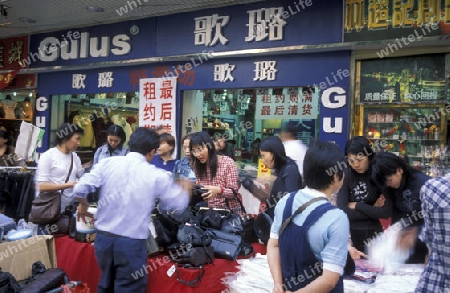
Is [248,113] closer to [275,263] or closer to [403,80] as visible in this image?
[403,80]

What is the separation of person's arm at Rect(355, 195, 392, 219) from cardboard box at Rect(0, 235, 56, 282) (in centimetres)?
275

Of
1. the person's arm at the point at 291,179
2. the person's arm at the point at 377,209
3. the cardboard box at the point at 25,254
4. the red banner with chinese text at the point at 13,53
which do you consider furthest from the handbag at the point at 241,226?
the red banner with chinese text at the point at 13,53

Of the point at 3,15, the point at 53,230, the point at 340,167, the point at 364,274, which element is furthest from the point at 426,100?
the point at 3,15

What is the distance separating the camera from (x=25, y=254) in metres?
Result: 3.49

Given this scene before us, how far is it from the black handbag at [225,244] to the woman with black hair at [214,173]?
47 centimetres

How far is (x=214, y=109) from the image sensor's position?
7.36 metres

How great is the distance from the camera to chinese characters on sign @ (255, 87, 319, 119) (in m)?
6.23

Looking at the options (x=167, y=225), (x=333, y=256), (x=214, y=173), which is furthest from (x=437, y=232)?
(x=214, y=173)

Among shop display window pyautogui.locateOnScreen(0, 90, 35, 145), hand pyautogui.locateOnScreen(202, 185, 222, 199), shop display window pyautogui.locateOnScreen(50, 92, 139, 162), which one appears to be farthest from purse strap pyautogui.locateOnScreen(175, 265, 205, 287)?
shop display window pyautogui.locateOnScreen(0, 90, 35, 145)

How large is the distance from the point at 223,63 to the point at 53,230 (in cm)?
387

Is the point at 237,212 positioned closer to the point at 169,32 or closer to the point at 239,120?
the point at 239,120

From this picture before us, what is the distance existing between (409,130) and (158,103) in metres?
4.15

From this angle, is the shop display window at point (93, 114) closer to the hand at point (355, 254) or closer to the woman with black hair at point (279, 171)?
the woman with black hair at point (279, 171)

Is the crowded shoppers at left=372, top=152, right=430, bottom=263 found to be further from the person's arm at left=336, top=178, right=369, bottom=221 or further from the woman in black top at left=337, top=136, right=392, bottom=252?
the person's arm at left=336, top=178, right=369, bottom=221
